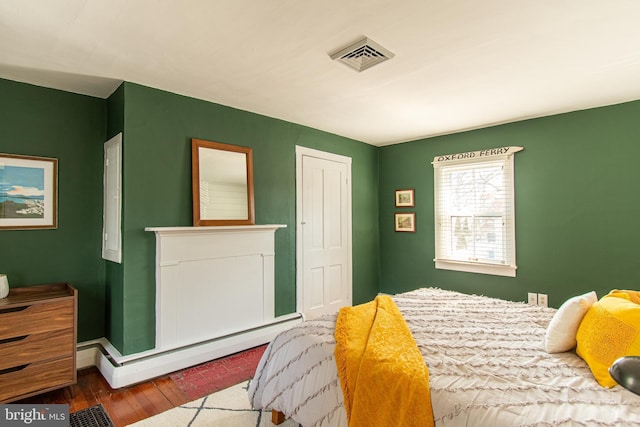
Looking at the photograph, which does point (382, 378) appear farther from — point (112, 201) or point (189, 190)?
point (112, 201)

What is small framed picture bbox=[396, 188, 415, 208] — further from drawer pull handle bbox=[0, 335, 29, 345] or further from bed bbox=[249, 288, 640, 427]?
drawer pull handle bbox=[0, 335, 29, 345]

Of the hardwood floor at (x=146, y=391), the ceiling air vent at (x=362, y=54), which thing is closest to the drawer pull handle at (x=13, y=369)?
the hardwood floor at (x=146, y=391)

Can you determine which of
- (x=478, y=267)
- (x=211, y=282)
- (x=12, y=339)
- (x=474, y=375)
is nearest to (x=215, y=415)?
(x=211, y=282)

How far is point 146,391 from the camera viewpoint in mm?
2580

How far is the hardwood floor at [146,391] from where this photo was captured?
92.5 inches

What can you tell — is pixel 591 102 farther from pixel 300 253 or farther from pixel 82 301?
pixel 82 301

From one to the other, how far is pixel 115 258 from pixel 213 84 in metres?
1.67

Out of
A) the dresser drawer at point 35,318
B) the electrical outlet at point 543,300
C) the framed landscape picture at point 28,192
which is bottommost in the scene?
the electrical outlet at point 543,300

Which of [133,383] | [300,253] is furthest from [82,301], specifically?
[300,253]

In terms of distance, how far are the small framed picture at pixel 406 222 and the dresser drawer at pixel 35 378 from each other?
12.9ft

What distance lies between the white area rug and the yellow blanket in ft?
2.55

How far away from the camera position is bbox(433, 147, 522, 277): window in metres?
3.94

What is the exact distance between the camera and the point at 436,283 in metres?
4.53

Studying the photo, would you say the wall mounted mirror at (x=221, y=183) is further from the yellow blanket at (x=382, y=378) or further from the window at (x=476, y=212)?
the window at (x=476, y=212)
